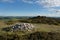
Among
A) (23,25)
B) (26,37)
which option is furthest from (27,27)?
(26,37)

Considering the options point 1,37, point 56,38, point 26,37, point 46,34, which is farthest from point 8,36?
point 56,38

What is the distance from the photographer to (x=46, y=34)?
21.9 meters

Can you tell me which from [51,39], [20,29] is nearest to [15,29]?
[20,29]

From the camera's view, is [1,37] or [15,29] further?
[15,29]

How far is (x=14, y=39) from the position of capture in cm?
2061

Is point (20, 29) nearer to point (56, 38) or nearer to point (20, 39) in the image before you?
point (20, 39)

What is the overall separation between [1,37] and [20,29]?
5.33 m

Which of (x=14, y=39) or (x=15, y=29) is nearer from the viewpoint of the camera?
(x=14, y=39)

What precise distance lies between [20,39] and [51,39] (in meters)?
4.32

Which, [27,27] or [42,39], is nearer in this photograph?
[42,39]

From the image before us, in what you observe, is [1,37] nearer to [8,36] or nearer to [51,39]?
[8,36]

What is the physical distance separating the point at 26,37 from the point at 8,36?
2654mm

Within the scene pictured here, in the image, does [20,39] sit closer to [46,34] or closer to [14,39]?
[14,39]

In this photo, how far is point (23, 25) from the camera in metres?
27.0
